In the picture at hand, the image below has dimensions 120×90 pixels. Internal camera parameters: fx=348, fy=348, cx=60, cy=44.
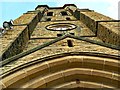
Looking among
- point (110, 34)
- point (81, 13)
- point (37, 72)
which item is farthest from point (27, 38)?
point (37, 72)

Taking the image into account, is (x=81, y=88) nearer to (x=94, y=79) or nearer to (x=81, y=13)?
(x=94, y=79)

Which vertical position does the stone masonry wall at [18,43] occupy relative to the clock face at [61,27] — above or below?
above

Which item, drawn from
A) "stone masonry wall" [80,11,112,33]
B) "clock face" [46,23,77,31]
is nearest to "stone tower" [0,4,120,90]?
"stone masonry wall" [80,11,112,33]

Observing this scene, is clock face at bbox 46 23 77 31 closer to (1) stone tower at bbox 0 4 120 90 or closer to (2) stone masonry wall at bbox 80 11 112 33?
(2) stone masonry wall at bbox 80 11 112 33

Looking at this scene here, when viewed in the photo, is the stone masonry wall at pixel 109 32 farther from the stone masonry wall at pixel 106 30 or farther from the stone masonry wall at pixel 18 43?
the stone masonry wall at pixel 18 43

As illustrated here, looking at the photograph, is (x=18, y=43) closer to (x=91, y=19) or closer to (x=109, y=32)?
(x=109, y=32)

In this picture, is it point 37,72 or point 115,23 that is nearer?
point 37,72

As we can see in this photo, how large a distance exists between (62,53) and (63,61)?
38 centimetres

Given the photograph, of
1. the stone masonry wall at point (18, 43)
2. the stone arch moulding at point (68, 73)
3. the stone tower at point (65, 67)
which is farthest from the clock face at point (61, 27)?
the stone arch moulding at point (68, 73)

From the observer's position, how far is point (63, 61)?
10.0 meters

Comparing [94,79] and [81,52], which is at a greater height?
[81,52]

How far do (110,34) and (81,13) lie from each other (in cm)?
829

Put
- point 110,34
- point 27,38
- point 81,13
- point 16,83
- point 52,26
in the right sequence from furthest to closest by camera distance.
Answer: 1. point 81,13
2. point 52,26
3. point 27,38
4. point 110,34
5. point 16,83

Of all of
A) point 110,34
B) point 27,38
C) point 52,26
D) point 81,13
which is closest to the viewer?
point 110,34
